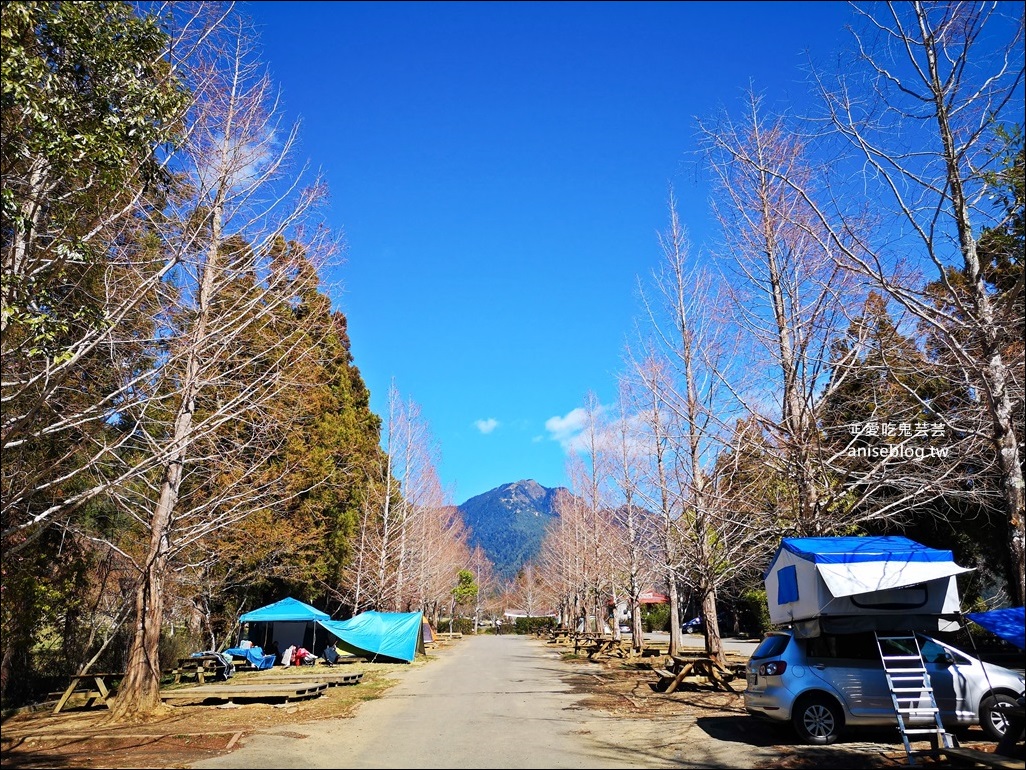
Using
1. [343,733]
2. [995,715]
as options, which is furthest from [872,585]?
[343,733]

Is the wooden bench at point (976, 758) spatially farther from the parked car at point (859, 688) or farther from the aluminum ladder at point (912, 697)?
the parked car at point (859, 688)

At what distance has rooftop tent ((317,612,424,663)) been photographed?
2552 cm

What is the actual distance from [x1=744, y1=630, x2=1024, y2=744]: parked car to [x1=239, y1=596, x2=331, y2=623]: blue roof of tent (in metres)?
17.3

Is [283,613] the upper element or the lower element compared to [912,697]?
upper

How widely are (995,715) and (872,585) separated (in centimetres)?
238

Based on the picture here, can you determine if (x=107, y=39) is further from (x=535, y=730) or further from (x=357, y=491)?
(x=357, y=491)

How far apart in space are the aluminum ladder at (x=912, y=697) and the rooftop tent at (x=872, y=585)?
34cm

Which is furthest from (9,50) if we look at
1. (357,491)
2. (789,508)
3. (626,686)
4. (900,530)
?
(357,491)

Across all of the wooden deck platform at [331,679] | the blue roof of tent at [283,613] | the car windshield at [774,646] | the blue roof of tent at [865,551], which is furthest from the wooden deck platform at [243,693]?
the blue roof of tent at [865,551]

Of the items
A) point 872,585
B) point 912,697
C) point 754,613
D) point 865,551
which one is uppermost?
point 865,551

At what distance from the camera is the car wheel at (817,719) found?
30.3 ft

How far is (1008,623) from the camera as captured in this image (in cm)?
718

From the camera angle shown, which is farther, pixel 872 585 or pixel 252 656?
pixel 252 656

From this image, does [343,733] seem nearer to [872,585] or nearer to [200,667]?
[872,585]
